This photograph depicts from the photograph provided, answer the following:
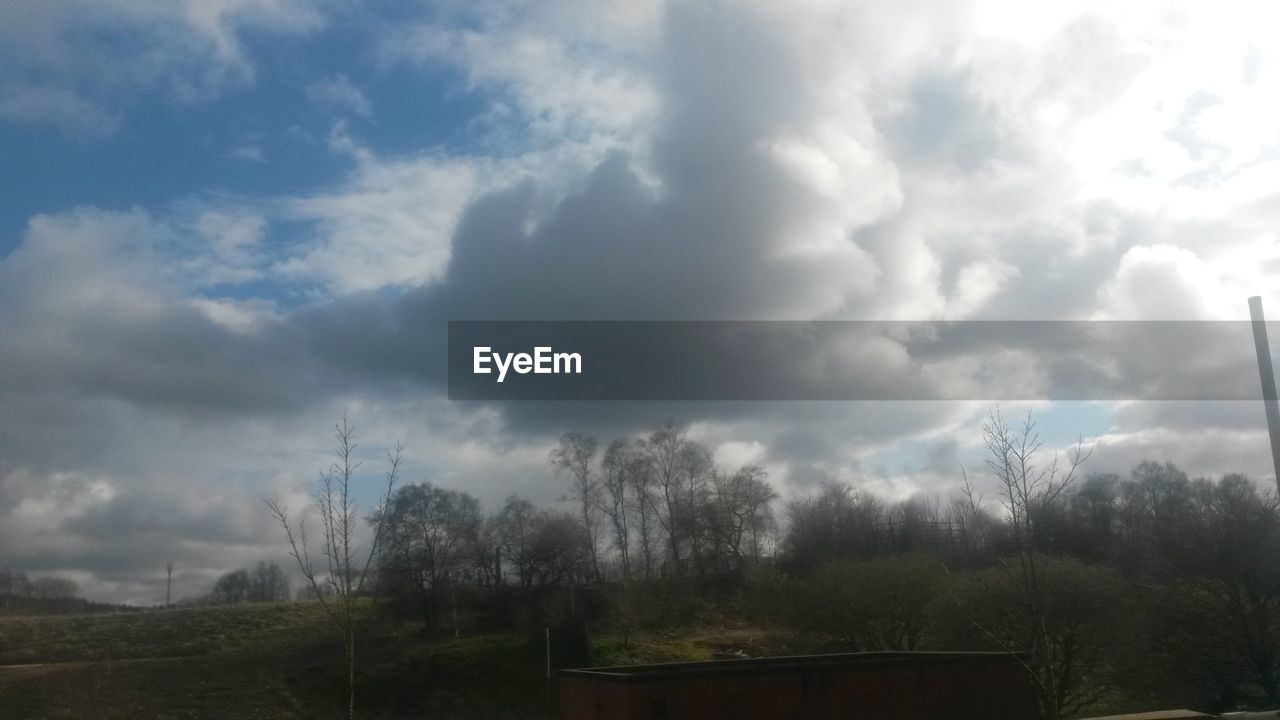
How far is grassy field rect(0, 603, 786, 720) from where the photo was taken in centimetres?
3406

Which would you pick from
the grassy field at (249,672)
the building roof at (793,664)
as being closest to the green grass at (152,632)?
the grassy field at (249,672)

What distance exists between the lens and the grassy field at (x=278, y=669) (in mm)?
34062

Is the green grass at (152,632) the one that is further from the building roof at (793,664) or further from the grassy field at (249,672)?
the building roof at (793,664)

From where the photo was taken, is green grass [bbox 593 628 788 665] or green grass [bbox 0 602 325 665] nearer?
green grass [bbox 593 628 788 665]

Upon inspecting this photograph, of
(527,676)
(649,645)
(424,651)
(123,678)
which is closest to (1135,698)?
(649,645)

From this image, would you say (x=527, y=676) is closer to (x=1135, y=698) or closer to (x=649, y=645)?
(x=649, y=645)

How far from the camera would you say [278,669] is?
3950 centimetres

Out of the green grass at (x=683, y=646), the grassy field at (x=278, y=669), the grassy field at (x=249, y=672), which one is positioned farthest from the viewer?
the green grass at (x=683, y=646)

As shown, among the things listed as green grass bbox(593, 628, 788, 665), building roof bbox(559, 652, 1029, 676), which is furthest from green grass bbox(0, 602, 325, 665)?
building roof bbox(559, 652, 1029, 676)

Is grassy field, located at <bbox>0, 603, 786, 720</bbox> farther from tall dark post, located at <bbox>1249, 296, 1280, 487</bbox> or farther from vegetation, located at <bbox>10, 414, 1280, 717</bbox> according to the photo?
tall dark post, located at <bbox>1249, 296, 1280, 487</bbox>

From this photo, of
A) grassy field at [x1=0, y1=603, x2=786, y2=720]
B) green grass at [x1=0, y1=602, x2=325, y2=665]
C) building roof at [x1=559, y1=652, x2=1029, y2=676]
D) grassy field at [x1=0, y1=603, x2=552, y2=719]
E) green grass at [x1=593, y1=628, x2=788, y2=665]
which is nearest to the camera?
building roof at [x1=559, y1=652, x2=1029, y2=676]

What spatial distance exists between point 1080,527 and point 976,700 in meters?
26.8

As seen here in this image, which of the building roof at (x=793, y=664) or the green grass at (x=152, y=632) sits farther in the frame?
the green grass at (x=152, y=632)

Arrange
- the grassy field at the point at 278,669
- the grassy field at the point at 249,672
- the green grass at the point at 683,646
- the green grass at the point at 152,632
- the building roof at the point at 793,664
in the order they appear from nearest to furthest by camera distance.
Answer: the building roof at the point at 793,664
the grassy field at the point at 249,672
the grassy field at the point at 278,669
the green grass at the point at 683,646
the green grass at the point at 152,632
